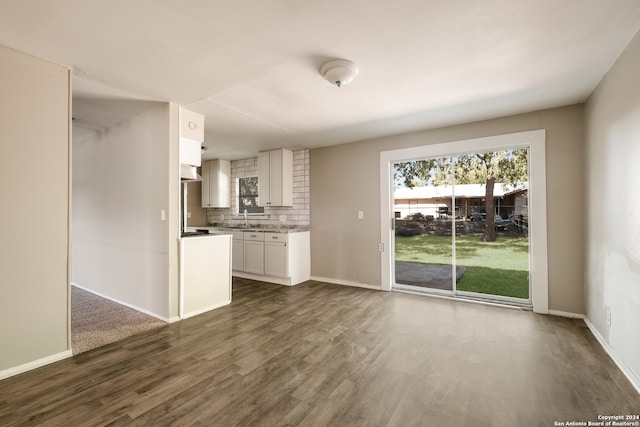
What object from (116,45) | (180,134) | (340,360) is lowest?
(340,360)

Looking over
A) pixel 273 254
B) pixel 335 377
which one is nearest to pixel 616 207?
pixel 335 377

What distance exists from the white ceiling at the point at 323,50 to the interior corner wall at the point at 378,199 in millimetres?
324

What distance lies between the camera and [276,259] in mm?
4836

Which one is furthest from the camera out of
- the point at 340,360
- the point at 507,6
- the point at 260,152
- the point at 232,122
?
the point at 260,152

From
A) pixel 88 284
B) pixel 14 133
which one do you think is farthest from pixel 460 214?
pixel 88 284

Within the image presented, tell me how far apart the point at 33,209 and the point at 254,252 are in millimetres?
3199

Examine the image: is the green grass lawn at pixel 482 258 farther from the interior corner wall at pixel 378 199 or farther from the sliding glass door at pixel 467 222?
the interior corner wall at pixel 378 199

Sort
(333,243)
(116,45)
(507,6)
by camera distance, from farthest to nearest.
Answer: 1. (333,243)
2. (116,45)
3. (507,6)

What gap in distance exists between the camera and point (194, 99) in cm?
303

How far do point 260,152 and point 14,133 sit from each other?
12.0ft

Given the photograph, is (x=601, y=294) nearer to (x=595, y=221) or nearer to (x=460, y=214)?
(x=595, y=221)

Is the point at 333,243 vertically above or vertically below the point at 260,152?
below

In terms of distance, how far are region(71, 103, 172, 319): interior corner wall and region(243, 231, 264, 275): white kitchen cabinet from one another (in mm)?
1945

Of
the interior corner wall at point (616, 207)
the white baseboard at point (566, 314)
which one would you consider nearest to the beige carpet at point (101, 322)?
the interior corner wall at point (616, 207)
